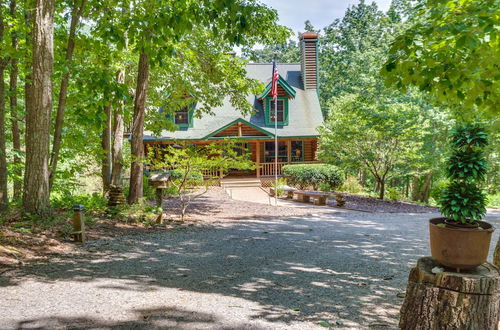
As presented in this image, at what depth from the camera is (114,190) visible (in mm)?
9352

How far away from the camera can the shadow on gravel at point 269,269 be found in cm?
394

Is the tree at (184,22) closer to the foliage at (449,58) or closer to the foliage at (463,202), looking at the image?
the foliage at (449,58)

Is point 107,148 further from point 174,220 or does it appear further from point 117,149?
point 174,220

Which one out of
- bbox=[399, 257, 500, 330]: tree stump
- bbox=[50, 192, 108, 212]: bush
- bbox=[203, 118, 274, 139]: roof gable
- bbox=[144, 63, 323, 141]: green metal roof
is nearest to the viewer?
bbox=[399, 257, 500, 330]: tree stump

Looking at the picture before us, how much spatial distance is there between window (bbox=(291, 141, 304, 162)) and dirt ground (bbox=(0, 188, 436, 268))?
22.5ft

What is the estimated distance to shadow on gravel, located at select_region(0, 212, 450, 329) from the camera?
394cm

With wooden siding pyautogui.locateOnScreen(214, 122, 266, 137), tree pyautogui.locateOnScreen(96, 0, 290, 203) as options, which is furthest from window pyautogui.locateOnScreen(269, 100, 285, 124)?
tree pyautogui.locateOnScreen(96, 0, 290, 203)

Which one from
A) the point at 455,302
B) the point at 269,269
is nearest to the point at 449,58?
the point at 455,302

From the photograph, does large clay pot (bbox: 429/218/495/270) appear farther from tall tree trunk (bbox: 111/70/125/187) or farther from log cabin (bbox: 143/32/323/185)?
log cabin (bbox: 143/32/323/185)

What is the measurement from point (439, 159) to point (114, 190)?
15605 mm

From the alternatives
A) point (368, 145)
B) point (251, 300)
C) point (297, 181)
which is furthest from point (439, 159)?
point (251, 300)

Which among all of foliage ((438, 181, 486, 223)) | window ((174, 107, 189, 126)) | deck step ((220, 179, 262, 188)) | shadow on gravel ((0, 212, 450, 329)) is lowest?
shadow on gravel ((0, 212, 450, 329))

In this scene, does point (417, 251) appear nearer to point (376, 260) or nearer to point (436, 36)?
point (376, 260)

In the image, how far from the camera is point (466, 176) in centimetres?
312
